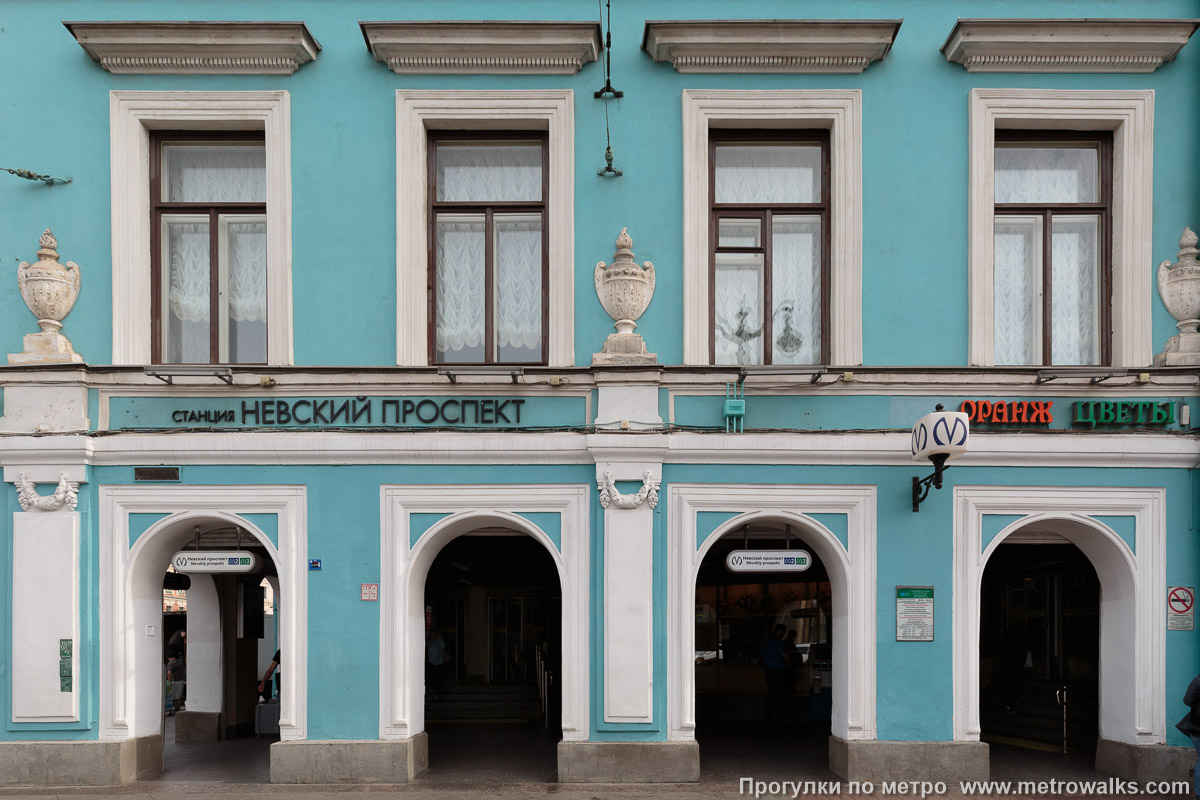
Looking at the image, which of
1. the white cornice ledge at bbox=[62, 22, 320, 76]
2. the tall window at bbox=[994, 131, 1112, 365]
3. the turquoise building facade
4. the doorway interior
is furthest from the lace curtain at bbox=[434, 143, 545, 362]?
the tall window at bbox=[994, 131, 1112, 365]

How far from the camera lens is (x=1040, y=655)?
45.8ft

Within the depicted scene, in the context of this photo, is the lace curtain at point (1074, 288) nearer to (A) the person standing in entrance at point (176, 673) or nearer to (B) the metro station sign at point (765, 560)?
(B) the metro station sign at point (765, 560)

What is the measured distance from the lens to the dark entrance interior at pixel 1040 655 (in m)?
12.4

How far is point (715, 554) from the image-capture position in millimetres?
14781

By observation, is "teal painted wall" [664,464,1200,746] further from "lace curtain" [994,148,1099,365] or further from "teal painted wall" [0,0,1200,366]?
"lace curtain" [994,148,1099,365]

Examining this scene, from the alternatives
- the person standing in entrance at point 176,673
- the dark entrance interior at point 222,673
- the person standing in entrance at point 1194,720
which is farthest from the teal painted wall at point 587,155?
the person standing in entrance at point 176,673

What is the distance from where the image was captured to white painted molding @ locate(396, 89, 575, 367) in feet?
33.8

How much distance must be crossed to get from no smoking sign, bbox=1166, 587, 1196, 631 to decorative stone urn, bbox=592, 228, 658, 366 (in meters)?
6.10

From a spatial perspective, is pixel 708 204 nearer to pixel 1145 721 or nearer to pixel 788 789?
pixel 788 789

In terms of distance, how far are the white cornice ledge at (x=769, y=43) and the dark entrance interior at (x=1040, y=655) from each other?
6.49m

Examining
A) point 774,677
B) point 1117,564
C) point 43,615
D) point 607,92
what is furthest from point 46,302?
point 1117,564

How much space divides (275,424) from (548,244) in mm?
3577

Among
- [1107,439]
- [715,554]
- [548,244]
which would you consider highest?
[548,244]

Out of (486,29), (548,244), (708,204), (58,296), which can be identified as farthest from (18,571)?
(708,204)
